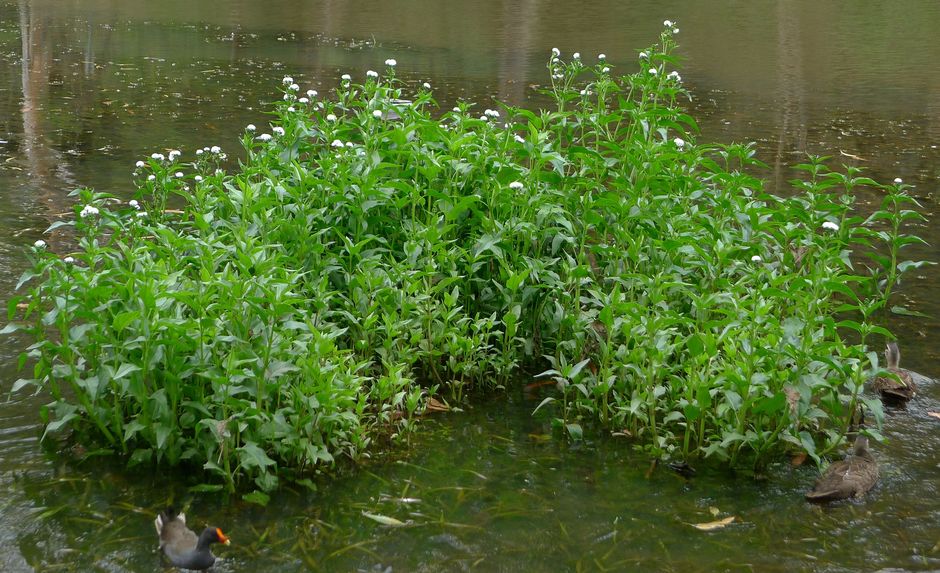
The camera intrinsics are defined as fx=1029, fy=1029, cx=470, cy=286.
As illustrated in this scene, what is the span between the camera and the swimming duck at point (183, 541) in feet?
12.6

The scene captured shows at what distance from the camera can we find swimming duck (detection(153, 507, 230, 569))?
383 centimetres

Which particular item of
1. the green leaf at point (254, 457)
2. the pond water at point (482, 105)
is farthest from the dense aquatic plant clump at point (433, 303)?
the pond water at point (482, 105)

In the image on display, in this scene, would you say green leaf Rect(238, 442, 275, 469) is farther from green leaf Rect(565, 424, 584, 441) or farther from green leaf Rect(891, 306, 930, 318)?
green leaf Rect(891, 306, 930, 318)

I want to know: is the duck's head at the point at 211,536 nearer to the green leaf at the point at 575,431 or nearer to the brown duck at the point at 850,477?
the green leaf at the point at 575,431

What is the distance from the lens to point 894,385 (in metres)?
5.43

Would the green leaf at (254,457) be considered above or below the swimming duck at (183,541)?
above

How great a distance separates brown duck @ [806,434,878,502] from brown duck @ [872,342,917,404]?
0.88 meters

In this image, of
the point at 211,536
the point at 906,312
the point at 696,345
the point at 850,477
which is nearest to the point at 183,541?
the point at 211,536

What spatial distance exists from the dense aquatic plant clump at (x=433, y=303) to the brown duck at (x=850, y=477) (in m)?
0.21

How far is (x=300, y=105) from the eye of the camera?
639cm

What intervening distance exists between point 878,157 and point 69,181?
8200 mm

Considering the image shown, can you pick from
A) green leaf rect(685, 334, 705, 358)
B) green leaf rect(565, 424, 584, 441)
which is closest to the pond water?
green leaf rect(565, 424, 584, 441)

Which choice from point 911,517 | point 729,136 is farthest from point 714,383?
point 729,136

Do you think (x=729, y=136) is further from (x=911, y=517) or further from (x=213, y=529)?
(x=213, y=529)
